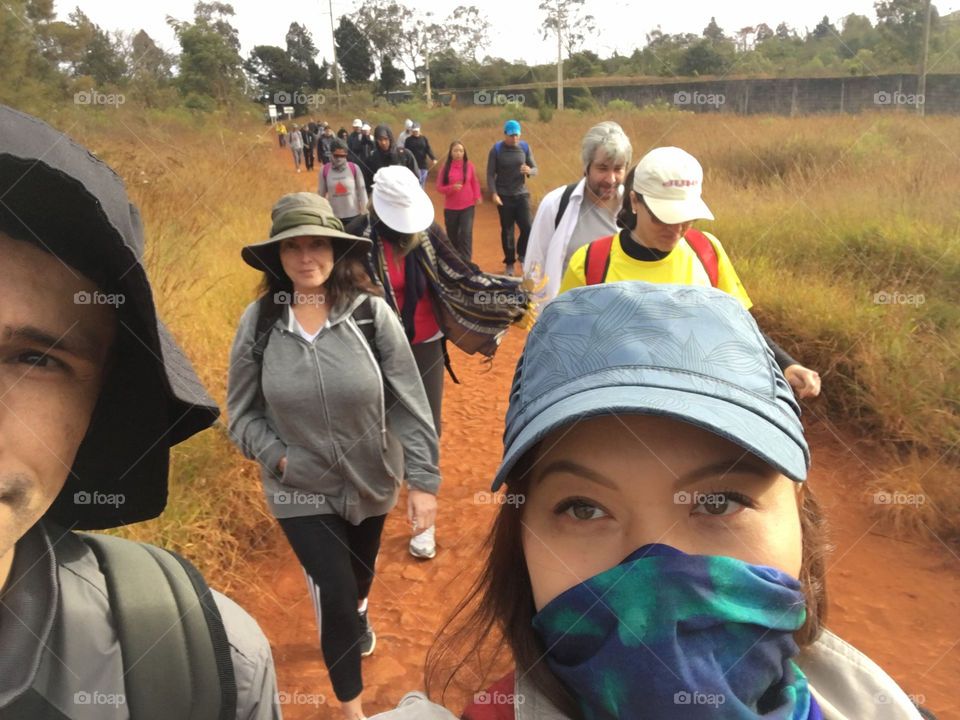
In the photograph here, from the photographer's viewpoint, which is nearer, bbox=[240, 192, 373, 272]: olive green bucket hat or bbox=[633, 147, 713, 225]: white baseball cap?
bbox=[240, 192, 373, 272]: olive green bucket hat

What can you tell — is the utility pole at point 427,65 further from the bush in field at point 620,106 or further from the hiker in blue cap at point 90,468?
the hiker in blue cap at point 90,468

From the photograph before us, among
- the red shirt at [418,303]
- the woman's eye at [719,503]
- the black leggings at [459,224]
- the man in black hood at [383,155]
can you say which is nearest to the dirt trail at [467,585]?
the red shirt at [418,303]

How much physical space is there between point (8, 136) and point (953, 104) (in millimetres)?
21401

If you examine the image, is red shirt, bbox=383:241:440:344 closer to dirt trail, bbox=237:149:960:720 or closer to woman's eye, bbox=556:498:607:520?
dirt trail, bbox=237:149:960:720

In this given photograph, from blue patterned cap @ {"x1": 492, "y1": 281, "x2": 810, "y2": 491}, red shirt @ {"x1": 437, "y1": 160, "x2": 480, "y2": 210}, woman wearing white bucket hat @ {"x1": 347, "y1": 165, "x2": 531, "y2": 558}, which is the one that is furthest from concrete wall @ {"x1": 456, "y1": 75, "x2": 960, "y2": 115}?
blue patterned cap @ {"x1": 492, "y1": 281, "x2": 810, "y2": 491}

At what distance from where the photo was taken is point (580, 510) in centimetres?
90

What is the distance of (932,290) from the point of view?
214 inches

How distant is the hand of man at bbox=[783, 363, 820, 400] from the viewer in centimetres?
224

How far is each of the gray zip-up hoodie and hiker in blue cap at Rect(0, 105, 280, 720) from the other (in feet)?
4.03

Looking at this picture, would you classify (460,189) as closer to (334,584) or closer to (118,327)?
(334,584)

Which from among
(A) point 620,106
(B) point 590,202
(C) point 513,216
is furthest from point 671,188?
(A) point 620,106

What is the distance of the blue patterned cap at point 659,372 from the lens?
0.82m

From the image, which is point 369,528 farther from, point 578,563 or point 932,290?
point 932,290

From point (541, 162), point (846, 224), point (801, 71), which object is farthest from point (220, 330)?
point (801, 71)
